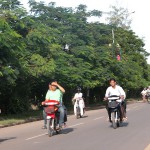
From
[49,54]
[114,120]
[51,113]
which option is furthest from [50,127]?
[49,54]

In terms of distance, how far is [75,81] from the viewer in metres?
30.3

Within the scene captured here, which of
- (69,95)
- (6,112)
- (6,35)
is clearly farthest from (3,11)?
(69,95)

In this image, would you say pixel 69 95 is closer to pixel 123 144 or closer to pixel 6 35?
pixel 6 35

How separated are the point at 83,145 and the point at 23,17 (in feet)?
44.1

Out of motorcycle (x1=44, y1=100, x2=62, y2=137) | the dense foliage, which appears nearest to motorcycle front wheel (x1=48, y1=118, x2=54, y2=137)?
motorcycle (x1=44, y1=100, x2=62, y2=137)

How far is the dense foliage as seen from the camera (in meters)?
20.3

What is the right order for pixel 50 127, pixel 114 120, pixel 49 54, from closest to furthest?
pixel 50 127 → pixel 114 120 → pixel 49 54

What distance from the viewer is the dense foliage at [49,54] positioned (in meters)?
Answer: 20.3

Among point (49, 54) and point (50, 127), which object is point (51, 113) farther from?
point (49, 54)

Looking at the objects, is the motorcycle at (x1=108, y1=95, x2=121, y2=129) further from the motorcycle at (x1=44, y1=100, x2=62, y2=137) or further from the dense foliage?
the dense foliage

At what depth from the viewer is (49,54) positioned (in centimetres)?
2520

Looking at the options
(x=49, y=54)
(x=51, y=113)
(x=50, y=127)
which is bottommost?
(x=50, y=127)

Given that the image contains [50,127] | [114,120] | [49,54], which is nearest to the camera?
[50,127]

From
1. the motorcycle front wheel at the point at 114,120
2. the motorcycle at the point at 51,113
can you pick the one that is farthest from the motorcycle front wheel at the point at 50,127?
the motorcycle front wheel at the point at 114,120
